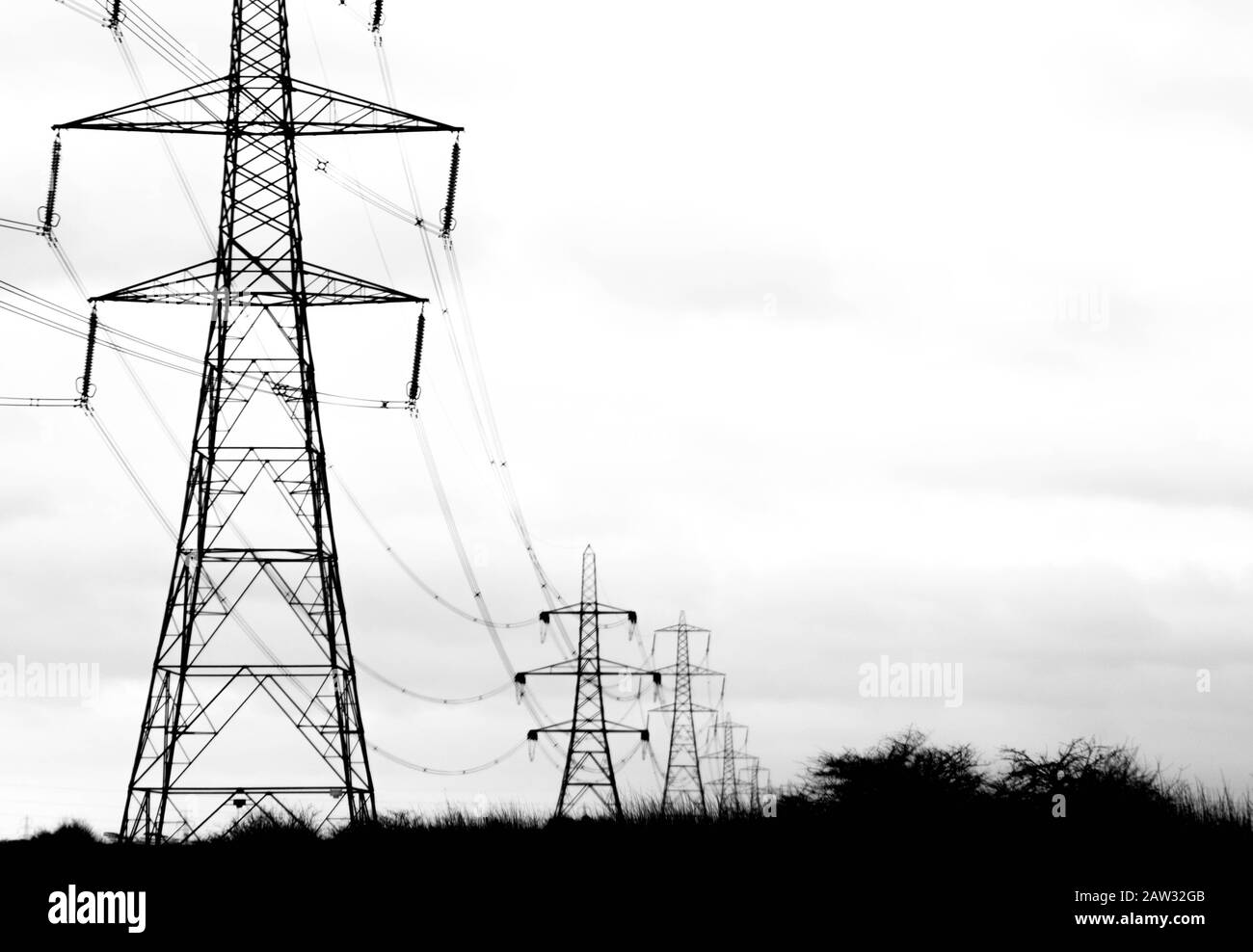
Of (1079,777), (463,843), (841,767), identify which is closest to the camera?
(463,843)

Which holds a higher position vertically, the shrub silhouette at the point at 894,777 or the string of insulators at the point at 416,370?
the string of insulators at the point at 416,370

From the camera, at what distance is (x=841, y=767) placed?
5616 centimetres

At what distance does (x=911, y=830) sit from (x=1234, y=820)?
16.5 feet

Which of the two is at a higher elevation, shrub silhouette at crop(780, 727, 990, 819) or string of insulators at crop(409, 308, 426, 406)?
string of insulators at crop(409, 308, 426, 406)

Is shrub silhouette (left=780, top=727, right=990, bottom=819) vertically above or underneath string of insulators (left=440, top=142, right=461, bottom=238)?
underneath

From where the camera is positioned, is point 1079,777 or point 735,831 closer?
point 735,831

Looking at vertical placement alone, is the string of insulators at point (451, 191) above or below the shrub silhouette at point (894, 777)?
above

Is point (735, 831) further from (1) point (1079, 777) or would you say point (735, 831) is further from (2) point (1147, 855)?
(1) point (1079, 777)
